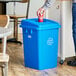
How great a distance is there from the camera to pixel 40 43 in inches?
130

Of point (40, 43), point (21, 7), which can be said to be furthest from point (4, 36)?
point (21, 7)

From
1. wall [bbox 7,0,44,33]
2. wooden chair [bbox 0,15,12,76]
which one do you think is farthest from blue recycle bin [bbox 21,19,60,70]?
wall [bbox 7,0,44,33]

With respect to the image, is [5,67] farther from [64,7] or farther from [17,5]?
[17,5]

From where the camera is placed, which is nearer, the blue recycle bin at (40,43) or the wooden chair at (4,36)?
the wooden chair at (4,36)

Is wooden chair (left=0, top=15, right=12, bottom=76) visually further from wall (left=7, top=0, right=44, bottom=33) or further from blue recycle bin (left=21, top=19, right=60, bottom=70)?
wall (left=7, top=0, right=44, bottom=33)

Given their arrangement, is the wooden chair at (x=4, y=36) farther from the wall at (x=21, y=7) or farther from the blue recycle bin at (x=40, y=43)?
the wall at (x=21, y=7)

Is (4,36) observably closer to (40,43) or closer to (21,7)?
(40,43)

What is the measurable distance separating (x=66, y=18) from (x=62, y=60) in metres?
0.67

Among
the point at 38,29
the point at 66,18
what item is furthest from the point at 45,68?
the point at 66,18

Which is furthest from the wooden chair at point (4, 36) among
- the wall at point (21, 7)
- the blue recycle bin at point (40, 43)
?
the wall at point (21, 7)

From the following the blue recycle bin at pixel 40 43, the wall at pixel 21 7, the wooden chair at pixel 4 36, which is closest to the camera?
the wooden chair at pixel 4 36

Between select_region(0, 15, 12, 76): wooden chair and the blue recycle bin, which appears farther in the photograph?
the blue recycle bin

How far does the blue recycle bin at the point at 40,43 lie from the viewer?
130 inches

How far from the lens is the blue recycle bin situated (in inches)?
130
